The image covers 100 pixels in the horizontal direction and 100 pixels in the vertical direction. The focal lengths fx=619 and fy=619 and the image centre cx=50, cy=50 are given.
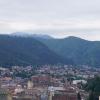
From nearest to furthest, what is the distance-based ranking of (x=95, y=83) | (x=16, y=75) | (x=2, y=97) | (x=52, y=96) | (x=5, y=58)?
(x=2, y=97) < (x=52, y=96) < (x=95, y=83) < (x=16, y=75) < (x=5, y=58)

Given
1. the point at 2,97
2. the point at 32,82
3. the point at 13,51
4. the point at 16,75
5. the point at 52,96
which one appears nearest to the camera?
the point at 2,97

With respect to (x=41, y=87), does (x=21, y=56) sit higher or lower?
higher

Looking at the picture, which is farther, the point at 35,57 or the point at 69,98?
the point at 35,57

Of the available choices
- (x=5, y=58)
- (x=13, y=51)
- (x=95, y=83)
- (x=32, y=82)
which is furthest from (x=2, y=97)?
(x=13, y=51)

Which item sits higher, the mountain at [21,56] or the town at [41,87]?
the mountain at [21,56]

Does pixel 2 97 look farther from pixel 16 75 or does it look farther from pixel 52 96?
pixel 16 75

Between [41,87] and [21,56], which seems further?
[21,56]

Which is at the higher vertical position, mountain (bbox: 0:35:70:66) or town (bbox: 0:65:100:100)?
mountain (bbox: 0:35:70:66)

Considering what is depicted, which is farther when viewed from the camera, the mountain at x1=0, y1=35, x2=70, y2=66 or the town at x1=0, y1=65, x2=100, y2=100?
the mountain at x1=0, y1=35, x2=70, y2=66

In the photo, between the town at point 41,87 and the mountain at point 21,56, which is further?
the mountain at point 21,56
